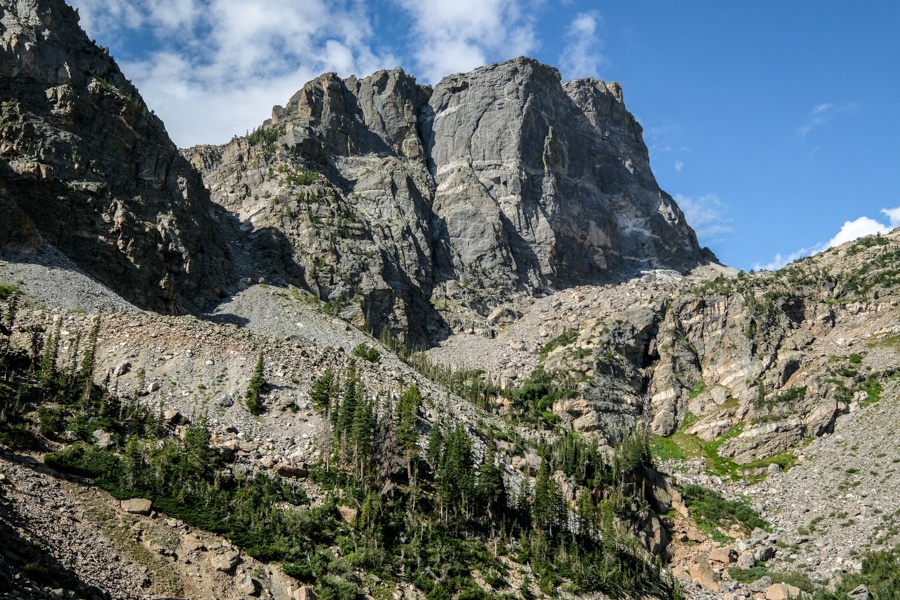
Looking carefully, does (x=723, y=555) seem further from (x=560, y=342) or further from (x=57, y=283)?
(x=57, y=283)

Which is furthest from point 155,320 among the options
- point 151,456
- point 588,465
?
point 588,465

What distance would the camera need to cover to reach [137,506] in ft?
164

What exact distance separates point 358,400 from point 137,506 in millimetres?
27887

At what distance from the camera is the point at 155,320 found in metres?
84.6

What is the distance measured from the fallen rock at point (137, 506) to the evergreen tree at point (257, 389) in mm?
20839

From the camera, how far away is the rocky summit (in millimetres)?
53438

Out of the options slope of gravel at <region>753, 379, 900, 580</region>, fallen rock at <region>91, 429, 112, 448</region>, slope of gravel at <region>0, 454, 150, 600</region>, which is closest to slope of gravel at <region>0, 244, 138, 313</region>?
fallen rock at <region>91, 429, 112, 448</region>

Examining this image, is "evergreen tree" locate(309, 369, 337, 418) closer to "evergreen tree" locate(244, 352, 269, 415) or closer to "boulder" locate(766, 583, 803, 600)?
"evergreen tree" locate(244, 352, 269, 415)

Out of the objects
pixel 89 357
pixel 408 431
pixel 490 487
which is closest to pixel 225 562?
pixel 408 431

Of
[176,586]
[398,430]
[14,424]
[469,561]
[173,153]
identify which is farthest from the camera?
[173,153]

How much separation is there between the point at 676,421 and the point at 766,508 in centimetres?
3355

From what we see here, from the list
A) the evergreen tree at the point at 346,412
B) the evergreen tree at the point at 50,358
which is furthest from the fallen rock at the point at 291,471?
the evergreen tree at the point at 50,358

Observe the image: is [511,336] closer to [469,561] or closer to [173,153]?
[173,153]

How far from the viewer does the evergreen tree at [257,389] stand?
235 ft
